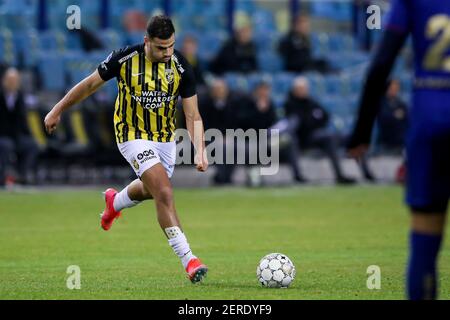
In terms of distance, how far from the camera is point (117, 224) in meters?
16.6

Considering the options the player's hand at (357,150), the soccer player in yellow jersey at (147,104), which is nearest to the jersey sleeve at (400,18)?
the player's hand at (357,150)

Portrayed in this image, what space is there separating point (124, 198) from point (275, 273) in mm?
2231

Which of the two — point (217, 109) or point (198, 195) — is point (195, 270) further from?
point (217, 109)

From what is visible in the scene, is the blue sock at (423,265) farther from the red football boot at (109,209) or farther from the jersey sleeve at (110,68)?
the red football boot at (109,209)

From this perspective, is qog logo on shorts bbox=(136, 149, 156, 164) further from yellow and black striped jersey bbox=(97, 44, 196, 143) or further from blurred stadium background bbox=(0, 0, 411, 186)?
blurred stadium background bbox=(0, 0, 411, 186)

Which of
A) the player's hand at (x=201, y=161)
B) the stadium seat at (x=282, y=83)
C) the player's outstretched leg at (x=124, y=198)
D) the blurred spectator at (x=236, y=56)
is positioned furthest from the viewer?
the stadium seat at (x=282, y=83)

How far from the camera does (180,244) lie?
10.1m

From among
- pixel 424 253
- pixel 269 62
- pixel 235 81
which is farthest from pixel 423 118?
pixel 269 62

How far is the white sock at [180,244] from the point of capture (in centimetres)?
1002

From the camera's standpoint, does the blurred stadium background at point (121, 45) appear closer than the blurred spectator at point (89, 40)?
Yes

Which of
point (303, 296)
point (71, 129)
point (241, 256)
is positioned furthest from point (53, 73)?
point (303, 296)

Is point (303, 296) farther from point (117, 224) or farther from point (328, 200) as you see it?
point (328, 200)

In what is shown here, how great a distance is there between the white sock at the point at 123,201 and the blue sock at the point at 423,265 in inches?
192
